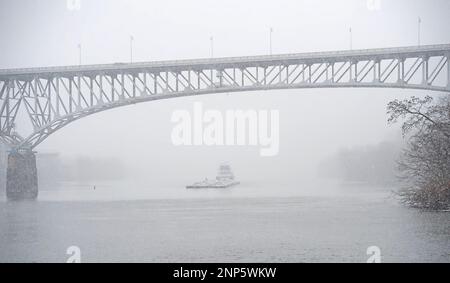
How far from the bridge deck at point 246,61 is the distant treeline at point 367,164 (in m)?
37.2

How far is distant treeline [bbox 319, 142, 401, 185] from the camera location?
99.5m

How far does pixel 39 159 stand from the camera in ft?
415

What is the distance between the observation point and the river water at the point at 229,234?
2488cm

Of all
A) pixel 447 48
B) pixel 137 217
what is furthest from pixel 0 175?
pixel 447 48

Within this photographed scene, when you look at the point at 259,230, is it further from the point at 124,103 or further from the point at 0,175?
the point at 0,175

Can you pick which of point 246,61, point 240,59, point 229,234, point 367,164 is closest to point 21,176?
point 240,59

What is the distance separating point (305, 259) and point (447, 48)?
33.2 meters

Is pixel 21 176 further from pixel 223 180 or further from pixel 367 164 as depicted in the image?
pixel 367 164

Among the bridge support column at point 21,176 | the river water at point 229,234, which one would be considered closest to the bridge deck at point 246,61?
the bridge support column at point 21,176

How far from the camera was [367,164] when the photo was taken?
11206 centimetres

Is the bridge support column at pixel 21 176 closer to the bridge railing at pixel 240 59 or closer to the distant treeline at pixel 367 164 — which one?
the bridge railing at pixel 240 59

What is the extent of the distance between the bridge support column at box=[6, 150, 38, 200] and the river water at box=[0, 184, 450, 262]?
1594 cm

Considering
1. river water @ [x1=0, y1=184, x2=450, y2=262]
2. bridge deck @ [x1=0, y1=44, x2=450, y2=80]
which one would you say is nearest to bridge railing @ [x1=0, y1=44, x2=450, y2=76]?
bridge deck @ [x1=0, y1=44, x2=450, y2=80]

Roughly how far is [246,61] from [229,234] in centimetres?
2816
